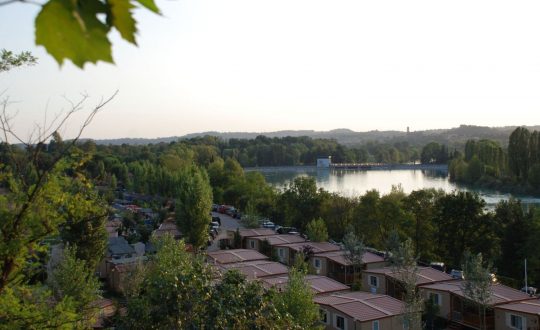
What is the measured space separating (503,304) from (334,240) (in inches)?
374

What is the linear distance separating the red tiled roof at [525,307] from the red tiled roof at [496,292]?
21cm

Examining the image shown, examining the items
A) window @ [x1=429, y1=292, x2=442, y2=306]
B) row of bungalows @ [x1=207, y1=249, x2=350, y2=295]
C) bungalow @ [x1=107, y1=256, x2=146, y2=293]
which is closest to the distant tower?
row of bungalows @ [x1=207, y1=249, x2=350, y2=295]

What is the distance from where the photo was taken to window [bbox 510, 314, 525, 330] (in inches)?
420

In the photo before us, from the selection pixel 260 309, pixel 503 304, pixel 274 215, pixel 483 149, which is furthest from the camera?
pixel 483 149

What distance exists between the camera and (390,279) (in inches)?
541

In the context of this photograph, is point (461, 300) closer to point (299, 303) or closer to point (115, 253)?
point (299, 303)

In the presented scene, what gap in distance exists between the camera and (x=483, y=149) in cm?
4653

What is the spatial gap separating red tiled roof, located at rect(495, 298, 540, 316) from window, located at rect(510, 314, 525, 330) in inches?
6.9

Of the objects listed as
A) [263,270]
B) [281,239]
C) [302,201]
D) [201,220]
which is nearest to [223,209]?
[302,201]

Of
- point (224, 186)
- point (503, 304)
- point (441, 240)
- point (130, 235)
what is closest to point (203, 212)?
point (130, 235)

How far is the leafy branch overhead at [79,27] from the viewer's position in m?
0.42

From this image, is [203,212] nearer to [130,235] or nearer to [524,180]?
[130,235]

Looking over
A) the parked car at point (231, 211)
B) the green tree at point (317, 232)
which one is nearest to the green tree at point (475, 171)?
the parked car at point (231, 211)

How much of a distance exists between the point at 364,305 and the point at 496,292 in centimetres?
353
